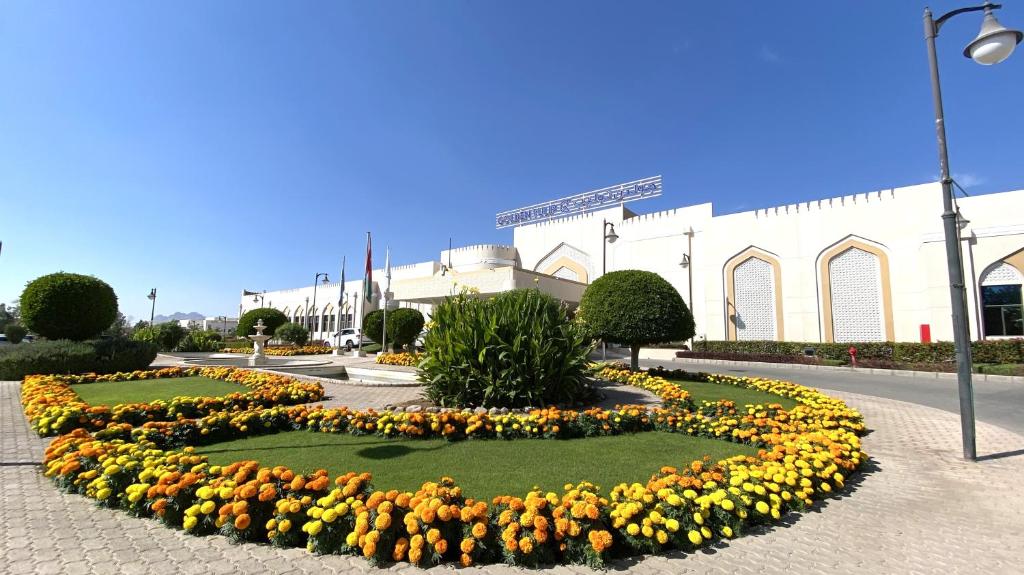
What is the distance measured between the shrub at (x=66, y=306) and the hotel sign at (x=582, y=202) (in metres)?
25.8

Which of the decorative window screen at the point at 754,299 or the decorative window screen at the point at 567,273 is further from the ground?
the decorative window screen at the point at 567,273

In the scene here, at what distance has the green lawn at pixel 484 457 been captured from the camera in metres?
4.43

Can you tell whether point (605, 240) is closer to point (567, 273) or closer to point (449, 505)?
point (567, 273)

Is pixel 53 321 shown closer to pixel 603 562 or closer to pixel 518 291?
Answer: pixel 518 291

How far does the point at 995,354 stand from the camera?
1738cm

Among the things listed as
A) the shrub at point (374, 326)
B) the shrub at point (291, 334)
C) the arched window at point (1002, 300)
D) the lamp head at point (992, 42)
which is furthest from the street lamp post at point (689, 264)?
the shrub at point (291, 334)

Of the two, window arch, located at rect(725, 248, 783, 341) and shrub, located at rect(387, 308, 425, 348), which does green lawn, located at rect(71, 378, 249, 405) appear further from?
window arch, located at rect(725, 248, 783, 341)

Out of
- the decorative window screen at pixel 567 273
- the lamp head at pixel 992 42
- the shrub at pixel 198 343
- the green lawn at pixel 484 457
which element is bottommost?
the green lawn at pixel 484 457

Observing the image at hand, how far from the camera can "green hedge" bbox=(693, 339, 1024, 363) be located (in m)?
17.3

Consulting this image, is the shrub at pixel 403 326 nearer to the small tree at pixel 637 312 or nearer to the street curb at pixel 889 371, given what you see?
the small tree at pixel 637 312

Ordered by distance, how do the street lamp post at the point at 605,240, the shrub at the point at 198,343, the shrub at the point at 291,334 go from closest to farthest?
the street lamp post at the point at 605,240 → the shrub at the point at 198,343 → the shrub at the point at 291,334

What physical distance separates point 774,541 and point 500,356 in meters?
4.66

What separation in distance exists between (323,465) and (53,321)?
50.7 ft

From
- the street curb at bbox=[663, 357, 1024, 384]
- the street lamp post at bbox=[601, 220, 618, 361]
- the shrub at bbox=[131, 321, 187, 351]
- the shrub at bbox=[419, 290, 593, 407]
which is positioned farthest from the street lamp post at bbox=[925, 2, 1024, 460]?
the shrub at bbox=[131, 321, 187, 351]
